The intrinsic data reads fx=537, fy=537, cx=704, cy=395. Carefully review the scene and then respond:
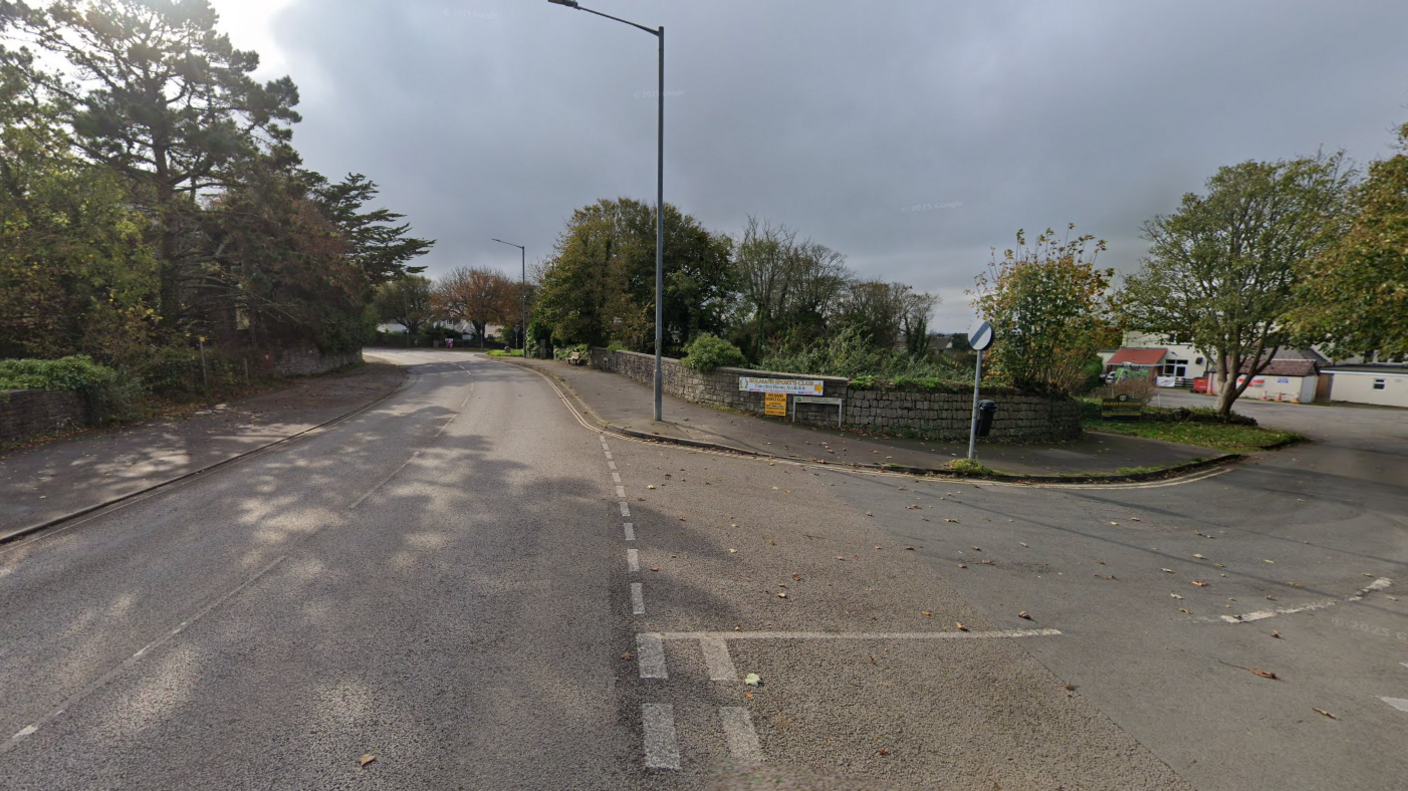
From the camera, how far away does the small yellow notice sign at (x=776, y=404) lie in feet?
46.6

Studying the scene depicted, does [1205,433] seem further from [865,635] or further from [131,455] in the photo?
[131,455]

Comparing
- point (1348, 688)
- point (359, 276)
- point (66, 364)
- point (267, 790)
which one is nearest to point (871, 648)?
point (1348, 688)

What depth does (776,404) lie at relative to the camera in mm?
14305

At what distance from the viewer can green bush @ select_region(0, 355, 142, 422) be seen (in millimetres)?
10547

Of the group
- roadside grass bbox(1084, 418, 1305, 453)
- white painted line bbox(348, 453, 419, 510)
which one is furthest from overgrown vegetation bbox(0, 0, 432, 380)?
roadside grass bbox(1084, 418, 1305, 453)

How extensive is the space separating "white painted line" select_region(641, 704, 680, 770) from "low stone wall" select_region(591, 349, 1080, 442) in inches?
450

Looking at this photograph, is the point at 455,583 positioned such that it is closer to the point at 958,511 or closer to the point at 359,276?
the point at 958,511

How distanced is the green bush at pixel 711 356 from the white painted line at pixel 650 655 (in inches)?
500

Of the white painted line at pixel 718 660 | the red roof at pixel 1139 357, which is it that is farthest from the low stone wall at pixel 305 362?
the red roof at pixel 1139 357

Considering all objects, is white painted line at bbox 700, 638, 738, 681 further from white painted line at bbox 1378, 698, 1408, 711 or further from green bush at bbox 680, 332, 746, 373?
green bush at bbox 680, 332, 746, 373

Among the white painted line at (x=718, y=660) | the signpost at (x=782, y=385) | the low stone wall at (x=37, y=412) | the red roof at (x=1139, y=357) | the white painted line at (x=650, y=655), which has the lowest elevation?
the white painted line at (x=718, y=660)

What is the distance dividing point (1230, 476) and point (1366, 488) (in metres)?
2.14

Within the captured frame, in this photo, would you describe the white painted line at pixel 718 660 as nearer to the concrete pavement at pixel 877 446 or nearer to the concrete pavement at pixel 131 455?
the concrete pavement at pixel 877 446

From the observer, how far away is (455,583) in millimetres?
4621
